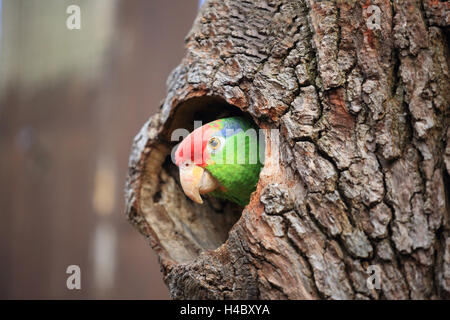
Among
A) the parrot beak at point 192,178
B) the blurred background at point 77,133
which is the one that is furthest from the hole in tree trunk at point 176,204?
the blurred background at point 77,133

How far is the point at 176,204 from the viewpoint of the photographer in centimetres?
180

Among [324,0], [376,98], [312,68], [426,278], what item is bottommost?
[426,278]

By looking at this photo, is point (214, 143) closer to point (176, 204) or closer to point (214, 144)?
point (214, 144)

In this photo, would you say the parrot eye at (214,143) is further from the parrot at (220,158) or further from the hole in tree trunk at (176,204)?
the hole in tree trunk at (176,204)

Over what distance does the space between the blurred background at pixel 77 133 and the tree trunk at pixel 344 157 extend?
139 cm

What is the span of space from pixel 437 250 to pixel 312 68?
0.69m

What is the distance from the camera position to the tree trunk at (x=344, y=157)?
108 cm

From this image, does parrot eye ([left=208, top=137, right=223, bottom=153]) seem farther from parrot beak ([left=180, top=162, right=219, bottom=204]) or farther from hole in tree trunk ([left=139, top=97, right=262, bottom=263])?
hole in tree trunk ([left=139, top=97, right=262, bottom=263])

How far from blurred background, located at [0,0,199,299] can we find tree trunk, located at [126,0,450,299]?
139 cm

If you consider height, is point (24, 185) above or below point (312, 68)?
below

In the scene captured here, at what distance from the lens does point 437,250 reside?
1052 mm

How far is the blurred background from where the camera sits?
104 inches
